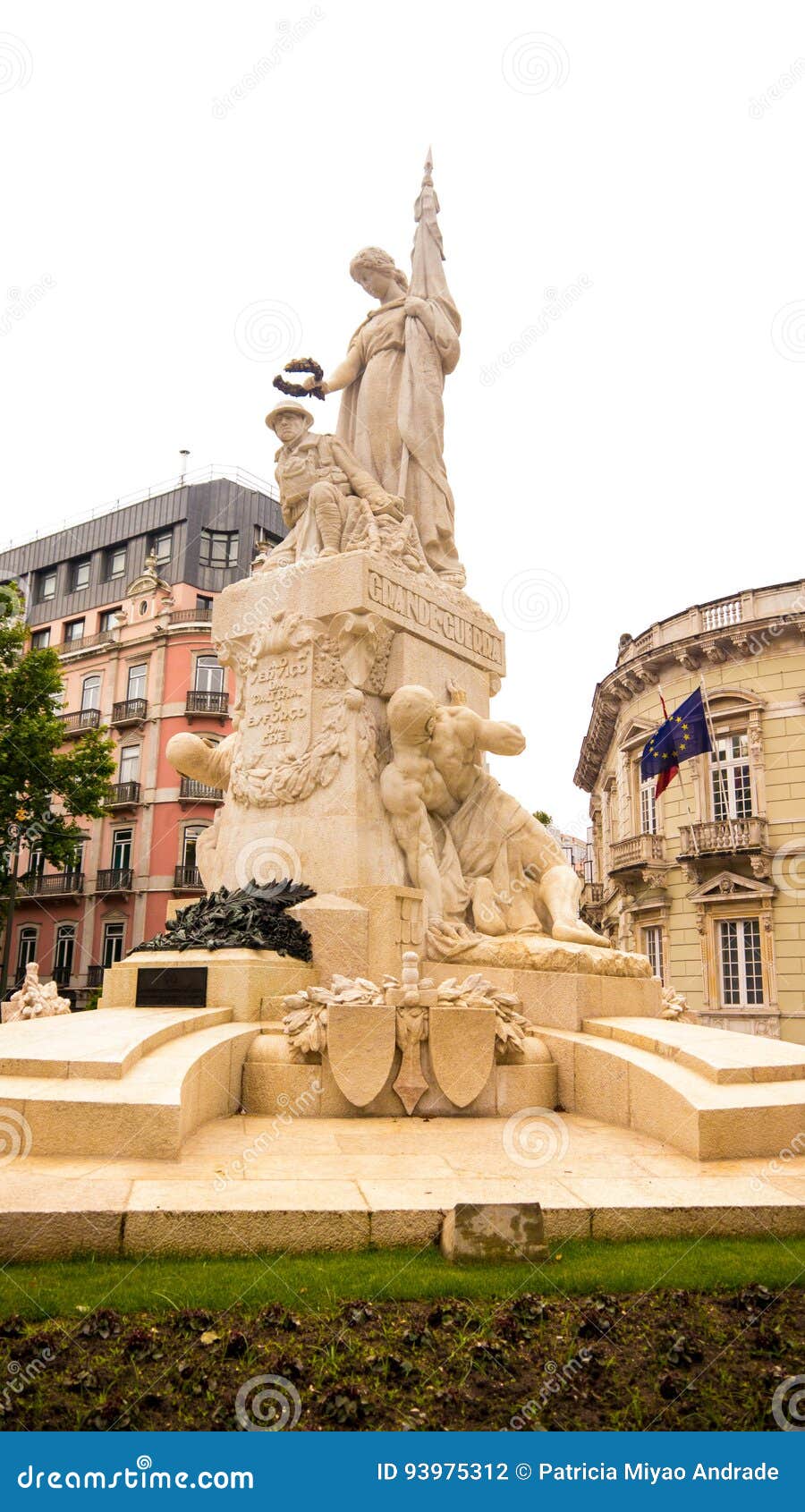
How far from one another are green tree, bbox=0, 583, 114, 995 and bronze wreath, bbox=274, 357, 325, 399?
56.5 feet

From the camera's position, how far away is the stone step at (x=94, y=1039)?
7.09 metres

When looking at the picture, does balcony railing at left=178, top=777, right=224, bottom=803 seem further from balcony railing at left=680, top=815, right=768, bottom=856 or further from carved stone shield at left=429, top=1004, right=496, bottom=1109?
carved stone shield at left=429, top=1004, right=496, bottom=1109

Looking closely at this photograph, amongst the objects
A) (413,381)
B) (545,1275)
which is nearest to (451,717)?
(413,381)

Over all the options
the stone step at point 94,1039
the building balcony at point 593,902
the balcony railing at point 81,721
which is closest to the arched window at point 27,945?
the balcony railing at point 81,721

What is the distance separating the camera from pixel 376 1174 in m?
6.27

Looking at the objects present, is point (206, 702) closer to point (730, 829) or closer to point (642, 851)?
point (642, 851)

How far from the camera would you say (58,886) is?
40781mm

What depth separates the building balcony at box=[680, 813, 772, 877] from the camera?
3105cm

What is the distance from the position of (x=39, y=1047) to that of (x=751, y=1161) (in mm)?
4493

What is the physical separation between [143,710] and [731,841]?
2061 centimetres

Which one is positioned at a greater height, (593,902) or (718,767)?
(718,767)

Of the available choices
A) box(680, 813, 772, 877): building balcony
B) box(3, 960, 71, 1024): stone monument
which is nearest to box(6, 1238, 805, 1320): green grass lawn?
box(3, 960, 71, 1024): stone monument

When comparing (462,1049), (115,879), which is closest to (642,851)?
(115,879)

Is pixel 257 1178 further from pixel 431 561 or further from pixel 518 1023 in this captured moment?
pixel 431 561
